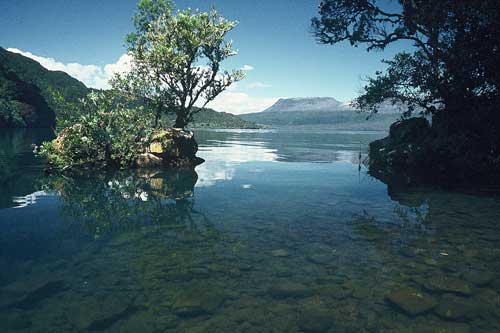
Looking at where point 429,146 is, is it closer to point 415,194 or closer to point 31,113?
point 415,194

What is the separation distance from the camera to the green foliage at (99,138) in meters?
24.8

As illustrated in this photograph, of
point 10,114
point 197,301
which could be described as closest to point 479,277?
point 197,301

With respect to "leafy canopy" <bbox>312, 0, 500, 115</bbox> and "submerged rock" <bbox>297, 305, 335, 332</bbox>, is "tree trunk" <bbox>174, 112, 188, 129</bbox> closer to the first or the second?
"leafy canopy" <bbox>312, 0, 500, 115</bbox>

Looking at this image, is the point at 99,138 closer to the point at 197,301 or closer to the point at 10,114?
the point at 197,301

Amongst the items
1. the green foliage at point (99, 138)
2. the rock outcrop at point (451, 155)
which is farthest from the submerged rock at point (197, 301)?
the green foliage at point (99, 138)

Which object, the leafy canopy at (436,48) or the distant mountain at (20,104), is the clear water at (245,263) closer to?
the leafy canopy at (436,48)

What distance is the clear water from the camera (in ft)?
20.5

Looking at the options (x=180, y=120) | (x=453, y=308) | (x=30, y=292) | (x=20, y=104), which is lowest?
(x=453, y=308)

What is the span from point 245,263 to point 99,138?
21.2 meters

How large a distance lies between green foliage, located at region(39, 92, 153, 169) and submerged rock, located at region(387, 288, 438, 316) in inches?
938

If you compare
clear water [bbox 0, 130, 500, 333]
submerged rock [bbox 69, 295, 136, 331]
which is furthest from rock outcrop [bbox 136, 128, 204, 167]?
submerged rock [bbox 69, 295, 136, 331]

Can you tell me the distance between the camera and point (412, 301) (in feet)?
22.4

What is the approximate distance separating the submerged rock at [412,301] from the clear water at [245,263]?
0.09ft

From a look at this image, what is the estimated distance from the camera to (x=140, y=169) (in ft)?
91.0
